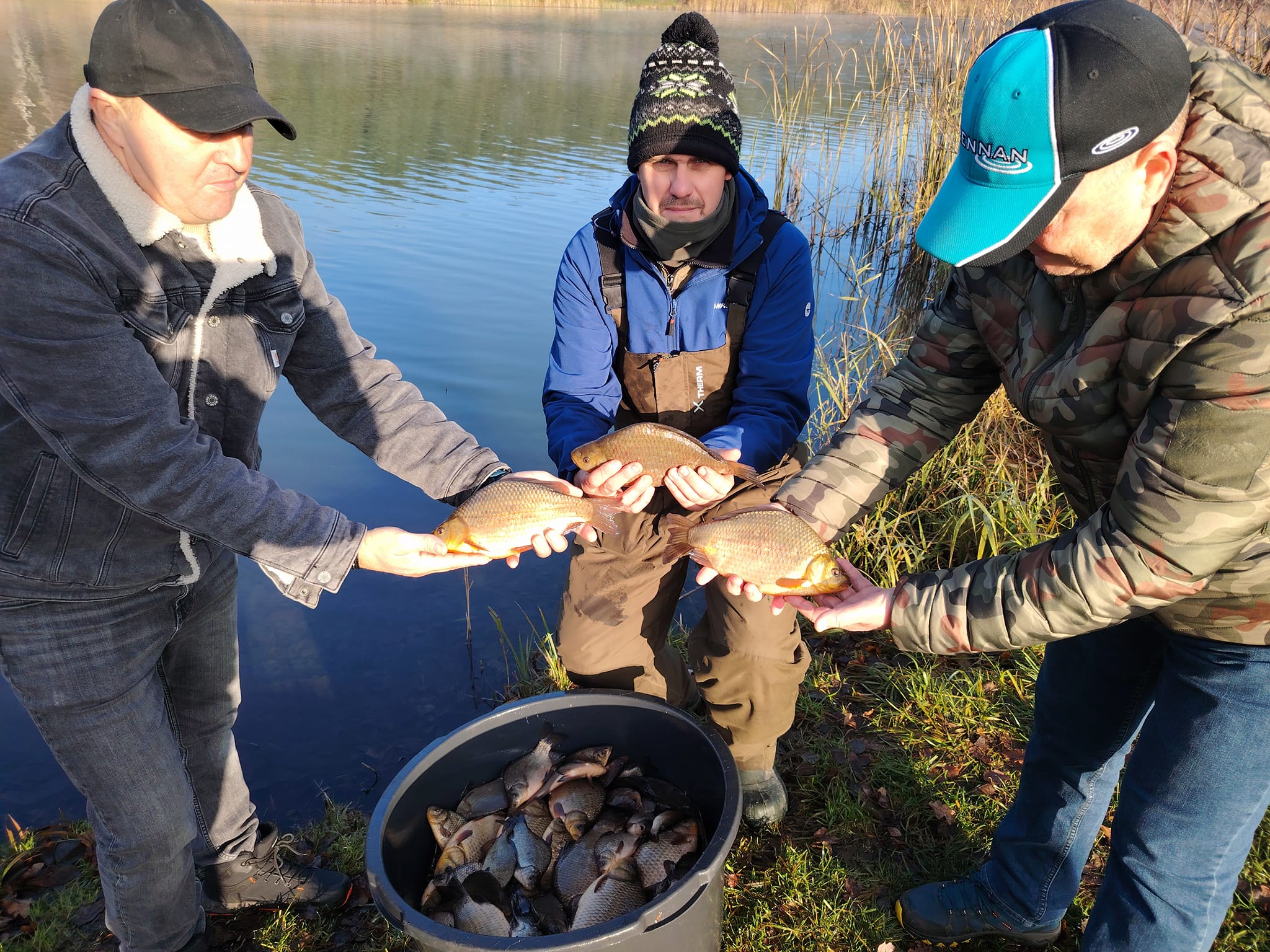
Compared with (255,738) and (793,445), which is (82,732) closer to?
(255,738)

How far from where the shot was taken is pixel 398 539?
92.6 inches

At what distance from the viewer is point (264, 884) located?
2.68 meters

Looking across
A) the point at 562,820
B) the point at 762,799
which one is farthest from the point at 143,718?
the point at 762,799

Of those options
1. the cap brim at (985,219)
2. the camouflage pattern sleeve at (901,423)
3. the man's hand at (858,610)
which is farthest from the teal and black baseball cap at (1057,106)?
the man's hand at (858,610)

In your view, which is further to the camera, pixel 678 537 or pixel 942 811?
pixel 942 811

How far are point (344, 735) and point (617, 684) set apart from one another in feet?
4.43

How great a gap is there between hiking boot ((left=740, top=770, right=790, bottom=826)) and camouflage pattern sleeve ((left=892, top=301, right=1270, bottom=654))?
123 cm

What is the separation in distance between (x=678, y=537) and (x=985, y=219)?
4.14 ft

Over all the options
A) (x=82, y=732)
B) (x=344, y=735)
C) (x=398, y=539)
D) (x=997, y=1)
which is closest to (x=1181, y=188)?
(x=398, y=539)

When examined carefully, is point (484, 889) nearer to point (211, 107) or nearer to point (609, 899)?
point (609, 899)

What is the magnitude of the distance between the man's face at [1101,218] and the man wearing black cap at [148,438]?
1.67 m

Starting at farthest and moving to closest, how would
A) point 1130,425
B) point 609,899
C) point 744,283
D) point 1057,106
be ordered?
point 744,283
point 609,899
point 1130,425
point 1057,106

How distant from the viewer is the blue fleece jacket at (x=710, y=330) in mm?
3018

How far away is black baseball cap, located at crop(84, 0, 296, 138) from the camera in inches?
70.0
